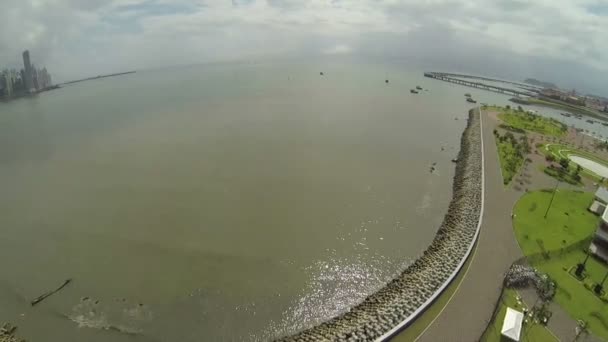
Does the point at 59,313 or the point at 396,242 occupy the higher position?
the point at 396,242

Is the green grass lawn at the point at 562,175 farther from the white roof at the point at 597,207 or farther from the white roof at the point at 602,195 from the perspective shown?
the white roof at the point at 597,207

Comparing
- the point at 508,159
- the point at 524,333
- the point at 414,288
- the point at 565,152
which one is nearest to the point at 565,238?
the point at 524,333

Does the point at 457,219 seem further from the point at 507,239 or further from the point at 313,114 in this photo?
the point at 313,114

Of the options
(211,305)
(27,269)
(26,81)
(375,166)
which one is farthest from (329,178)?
(26,81)

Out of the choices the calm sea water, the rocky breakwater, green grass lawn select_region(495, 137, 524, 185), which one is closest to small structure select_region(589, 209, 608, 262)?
the rocky breakwater

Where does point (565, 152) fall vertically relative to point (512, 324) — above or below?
above

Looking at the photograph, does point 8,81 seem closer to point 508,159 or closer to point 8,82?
point 8,82

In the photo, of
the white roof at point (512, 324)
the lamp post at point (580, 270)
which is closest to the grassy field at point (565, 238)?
the lamp post at point (580, 270)

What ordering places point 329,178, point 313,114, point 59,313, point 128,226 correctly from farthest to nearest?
point 313,114 → point 329,178 → point 128,226 → point 59,313

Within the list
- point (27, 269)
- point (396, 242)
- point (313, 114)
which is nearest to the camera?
point (27, 269)
